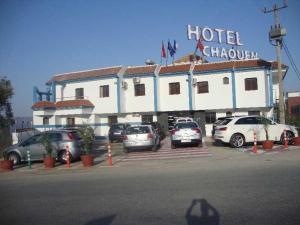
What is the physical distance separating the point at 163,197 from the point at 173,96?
25737 mm

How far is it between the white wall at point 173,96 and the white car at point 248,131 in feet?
44.6

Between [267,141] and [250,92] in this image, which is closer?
[267,141]

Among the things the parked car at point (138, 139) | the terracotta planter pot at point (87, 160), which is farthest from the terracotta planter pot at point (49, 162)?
the parked car at point (138, 139)

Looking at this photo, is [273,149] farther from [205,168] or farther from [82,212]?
[82,212]

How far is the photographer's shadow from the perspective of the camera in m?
5.94

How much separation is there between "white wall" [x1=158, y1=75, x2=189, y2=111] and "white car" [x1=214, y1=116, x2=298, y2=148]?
13585 mm

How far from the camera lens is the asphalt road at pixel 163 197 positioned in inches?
246

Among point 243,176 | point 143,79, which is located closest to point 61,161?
point 243,176

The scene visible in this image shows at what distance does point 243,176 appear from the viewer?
991 cm

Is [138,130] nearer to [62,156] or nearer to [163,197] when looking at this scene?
[62,156]

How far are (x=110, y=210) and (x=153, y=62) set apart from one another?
33.6m

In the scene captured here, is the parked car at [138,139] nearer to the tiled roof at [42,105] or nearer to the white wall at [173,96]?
the white wall at [173,96]

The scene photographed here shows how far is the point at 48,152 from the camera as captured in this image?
15867 mm

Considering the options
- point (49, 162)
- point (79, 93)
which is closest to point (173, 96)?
point (79, 93)
